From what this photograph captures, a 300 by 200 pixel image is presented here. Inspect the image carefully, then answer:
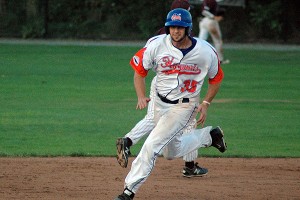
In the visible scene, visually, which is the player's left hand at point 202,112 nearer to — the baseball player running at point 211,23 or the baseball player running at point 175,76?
the baseball player running at point 175,76

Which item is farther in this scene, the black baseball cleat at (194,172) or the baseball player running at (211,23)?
the baseball player running at (211,23)

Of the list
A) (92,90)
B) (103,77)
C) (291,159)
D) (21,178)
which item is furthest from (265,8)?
(21,178)

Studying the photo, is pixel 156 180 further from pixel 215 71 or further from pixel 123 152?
pixel 215 71

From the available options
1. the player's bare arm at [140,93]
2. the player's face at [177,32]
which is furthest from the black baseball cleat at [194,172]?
the player's face at [177,32]

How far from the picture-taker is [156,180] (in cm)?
1027

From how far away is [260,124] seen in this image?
48.7 feet

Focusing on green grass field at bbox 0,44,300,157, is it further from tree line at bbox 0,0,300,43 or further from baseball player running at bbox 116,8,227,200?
tree line at bbox 0,0,300,43

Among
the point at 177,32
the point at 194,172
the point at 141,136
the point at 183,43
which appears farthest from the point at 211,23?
the point at 177,32

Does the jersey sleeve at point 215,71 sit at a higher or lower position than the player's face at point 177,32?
lower

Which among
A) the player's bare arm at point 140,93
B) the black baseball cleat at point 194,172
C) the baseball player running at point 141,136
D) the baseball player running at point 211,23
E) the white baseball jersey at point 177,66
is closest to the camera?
the player's bare arm at point 140,93

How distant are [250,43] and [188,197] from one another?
21.4 metres

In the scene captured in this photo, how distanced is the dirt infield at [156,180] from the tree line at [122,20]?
1894cm

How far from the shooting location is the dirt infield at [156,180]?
9.38 m

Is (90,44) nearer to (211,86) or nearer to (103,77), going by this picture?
(103,77)
